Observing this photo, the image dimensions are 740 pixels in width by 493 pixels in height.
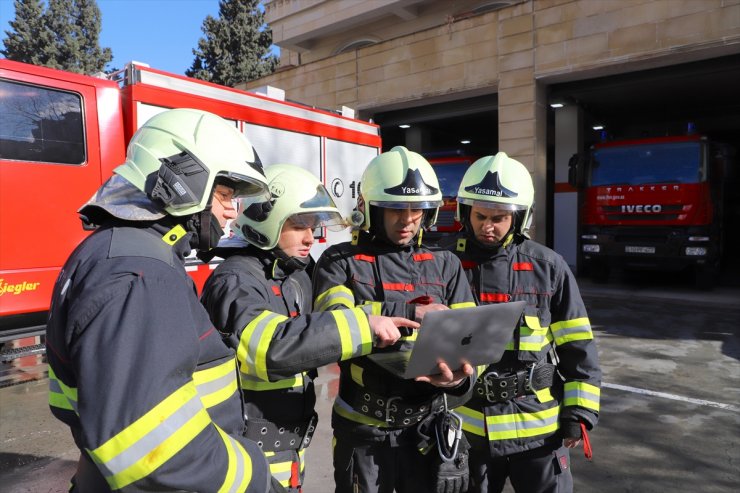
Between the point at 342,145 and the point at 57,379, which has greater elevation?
the point at 342,145

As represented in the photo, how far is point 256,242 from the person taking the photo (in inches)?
73.4

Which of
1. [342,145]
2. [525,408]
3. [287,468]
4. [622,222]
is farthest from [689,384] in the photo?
[622,222]

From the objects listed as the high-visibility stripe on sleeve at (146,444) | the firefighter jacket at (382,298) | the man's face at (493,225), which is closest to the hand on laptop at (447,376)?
the firefighter jacket at (382,298)

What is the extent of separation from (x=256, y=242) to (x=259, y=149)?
3.95m

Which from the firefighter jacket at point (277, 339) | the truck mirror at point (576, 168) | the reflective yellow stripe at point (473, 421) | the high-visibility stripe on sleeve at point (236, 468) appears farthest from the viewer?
the truck mirror at point (576, 168)

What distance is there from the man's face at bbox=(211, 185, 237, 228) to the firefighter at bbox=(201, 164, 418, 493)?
33 cm

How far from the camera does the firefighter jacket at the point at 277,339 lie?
1.40 metres

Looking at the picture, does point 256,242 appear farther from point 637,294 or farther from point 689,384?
point 637,294

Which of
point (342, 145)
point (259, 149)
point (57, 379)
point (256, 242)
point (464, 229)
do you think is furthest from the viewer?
point (342, 145)

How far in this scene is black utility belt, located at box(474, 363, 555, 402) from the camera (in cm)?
196

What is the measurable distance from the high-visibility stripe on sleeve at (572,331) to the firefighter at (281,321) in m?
0.88

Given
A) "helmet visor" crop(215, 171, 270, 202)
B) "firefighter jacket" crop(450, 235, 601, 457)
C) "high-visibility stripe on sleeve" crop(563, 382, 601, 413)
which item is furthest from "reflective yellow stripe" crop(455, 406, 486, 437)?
"helmet visor" crop(215, 171, 270, 202)

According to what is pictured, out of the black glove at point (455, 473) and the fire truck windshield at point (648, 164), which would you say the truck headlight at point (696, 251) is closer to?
the fire truck windshield at point (648, 164)

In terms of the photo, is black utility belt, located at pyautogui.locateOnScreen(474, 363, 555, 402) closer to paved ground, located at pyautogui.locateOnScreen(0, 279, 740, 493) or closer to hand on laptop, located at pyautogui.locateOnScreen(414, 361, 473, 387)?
hand on laptop, located at pyautogui.locateOnScreen(414, 361, 473, 387)
